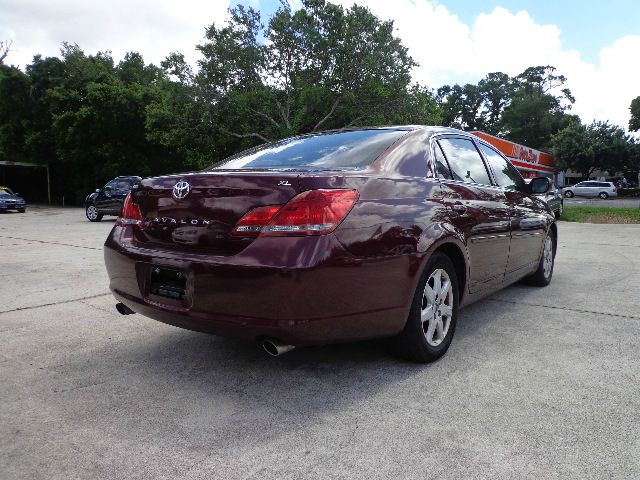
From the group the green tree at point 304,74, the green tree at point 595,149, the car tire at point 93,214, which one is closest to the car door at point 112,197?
the car tire at point 93,214

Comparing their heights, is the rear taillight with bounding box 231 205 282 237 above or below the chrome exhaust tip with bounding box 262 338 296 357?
above

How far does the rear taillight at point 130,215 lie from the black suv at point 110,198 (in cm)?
1509

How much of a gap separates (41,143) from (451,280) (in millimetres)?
36410

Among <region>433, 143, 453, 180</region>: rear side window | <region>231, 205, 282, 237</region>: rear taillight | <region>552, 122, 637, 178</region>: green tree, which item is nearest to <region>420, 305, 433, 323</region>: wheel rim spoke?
<region>433, 143, 453, 180</region>: rear side window

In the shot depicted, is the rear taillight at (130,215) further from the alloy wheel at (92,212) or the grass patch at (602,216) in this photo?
the grass patch at (602,216)

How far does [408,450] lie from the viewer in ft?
6.85

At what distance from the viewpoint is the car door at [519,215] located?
4.20m

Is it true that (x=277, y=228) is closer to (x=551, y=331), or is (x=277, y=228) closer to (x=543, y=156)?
(x=551, y=331)

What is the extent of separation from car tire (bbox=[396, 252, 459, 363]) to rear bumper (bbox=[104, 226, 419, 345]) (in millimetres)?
158

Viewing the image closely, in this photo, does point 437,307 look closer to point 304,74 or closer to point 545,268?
point 545,268

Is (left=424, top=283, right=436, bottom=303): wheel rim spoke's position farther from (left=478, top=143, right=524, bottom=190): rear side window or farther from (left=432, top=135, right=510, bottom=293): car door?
(left=478, top=143, right=524, bottom=190): rear side window

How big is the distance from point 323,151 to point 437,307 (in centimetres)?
123

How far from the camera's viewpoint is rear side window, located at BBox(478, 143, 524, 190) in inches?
168

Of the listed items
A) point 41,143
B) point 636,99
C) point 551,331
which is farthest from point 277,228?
point 636,99
